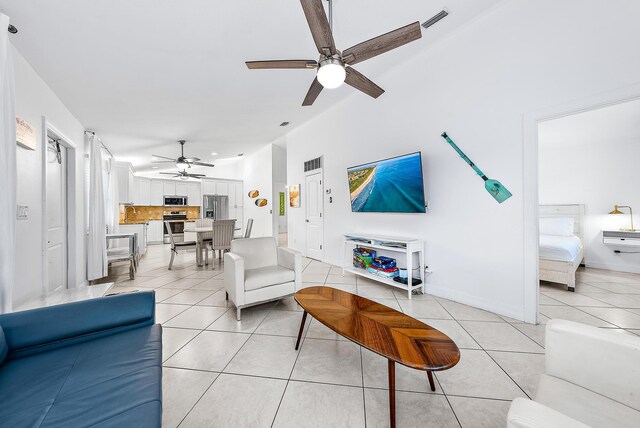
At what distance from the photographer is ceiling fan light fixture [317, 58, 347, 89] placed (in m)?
1.80

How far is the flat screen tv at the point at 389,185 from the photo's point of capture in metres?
3.01

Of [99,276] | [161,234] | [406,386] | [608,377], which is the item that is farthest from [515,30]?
[161,234]

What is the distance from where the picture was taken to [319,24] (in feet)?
5.19

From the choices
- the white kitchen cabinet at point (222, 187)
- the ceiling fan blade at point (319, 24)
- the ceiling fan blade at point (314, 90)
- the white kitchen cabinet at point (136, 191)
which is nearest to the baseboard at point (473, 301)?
the ceiling fan blade at point (314, 90)

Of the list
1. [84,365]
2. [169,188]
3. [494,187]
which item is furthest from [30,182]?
[169,188]

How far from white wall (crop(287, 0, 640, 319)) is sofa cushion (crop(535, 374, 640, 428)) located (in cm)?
171

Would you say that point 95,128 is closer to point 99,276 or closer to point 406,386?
point 99,276

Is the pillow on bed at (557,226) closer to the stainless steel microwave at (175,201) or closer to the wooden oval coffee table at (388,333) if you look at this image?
the wooden oval coffee table at (388,333)

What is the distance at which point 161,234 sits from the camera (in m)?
8.23

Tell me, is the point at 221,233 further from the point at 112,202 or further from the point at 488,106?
the point at 488,106

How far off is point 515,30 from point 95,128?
21.5 ft

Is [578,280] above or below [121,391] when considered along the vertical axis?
below

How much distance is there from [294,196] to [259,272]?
11.2 ft

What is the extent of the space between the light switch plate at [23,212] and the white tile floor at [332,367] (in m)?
1.55
